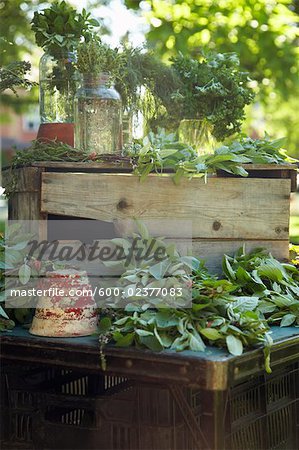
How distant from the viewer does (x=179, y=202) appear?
9.04 ft

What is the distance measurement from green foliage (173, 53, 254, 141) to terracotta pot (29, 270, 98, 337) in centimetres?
118

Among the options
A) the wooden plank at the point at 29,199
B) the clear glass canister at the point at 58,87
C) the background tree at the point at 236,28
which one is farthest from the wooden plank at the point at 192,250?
the background tree at the point at 236,28

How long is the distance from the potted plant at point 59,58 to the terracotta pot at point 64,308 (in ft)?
2.43

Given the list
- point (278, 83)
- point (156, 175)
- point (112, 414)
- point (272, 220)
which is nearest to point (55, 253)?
point (156, 175)

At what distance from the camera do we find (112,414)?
2.33 metres

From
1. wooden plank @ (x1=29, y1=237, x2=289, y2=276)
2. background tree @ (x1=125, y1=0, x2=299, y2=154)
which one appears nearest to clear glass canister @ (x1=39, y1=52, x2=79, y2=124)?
wooden plank @ (x1=29, y1=237, x2=289, y2=276)

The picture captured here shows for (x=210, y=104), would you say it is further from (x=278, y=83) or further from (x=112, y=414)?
(x=278, y=83)

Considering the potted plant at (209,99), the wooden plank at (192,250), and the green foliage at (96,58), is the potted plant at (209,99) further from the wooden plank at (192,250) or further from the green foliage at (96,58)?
the wooden plank at (192,250)

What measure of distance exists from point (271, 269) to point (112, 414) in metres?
0.78

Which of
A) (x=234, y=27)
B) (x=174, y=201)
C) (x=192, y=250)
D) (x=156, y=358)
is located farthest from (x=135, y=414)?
(x=234, y=27)

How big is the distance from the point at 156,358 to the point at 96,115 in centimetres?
119

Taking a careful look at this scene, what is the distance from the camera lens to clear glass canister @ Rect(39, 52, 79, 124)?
3.00 metres

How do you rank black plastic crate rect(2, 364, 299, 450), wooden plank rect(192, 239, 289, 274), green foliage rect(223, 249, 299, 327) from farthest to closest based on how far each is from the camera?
1. wooden plank rect(192, 239, 289, 274)
2. green foliage rect(223, 249, 299, 327)
3. black plastic crate rect(2, 364, 299, 450)

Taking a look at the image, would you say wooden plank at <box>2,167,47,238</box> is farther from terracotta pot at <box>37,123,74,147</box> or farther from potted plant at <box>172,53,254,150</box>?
potted plant at <box>172,53,254,150</box>
